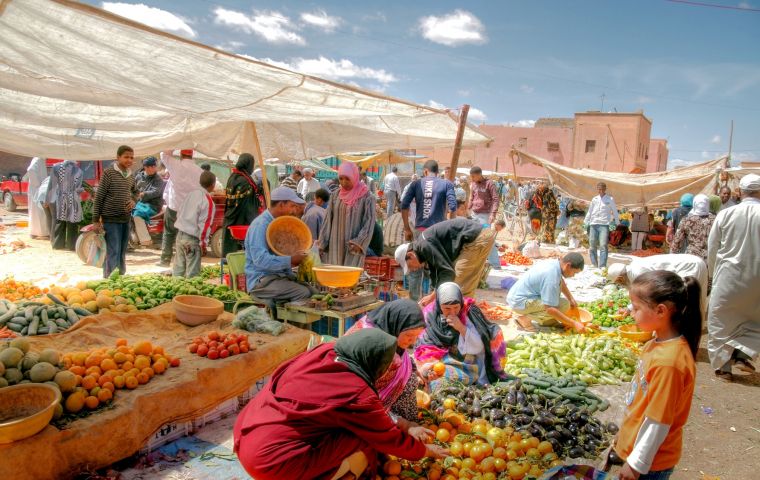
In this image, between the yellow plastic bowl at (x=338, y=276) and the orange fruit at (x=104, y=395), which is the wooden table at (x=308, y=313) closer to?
the yellow plastic bowl at (x=338, y=276)

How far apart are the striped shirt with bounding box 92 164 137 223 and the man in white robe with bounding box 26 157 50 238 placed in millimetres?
5923

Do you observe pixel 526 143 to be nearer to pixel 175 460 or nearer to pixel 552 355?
pixel 552 355

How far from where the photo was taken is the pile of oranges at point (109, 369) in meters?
3.11

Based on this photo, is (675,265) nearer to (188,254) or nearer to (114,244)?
(188,254)

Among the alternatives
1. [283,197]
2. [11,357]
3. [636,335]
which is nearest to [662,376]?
[11,357]

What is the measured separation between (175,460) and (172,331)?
152cm

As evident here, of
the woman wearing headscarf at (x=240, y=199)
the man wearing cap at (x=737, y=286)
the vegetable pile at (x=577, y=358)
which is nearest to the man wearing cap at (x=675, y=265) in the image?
the man wearing cap at (x=737, y=286)

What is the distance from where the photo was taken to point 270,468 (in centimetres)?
248

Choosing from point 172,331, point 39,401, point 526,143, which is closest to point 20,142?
point 172,331

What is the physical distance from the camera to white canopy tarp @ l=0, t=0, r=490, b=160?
308cm

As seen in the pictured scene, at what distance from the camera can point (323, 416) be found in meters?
2.44

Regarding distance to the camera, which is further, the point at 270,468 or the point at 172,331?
the point at 172,331

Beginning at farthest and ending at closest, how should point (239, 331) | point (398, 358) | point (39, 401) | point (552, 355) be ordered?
point (552, 355) < point (239, 331) < point (398, 358) < point (39, 401)

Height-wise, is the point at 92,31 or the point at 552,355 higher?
the point at 92,31
